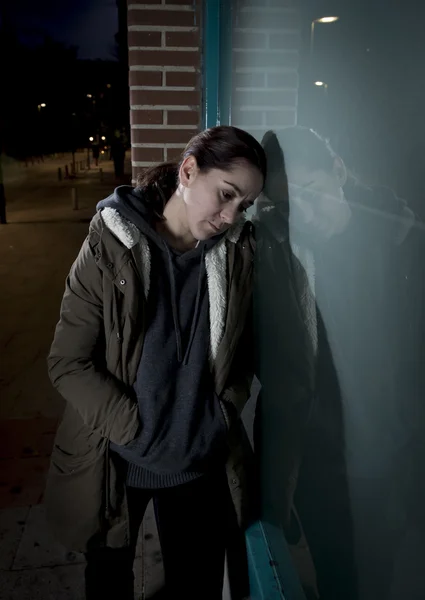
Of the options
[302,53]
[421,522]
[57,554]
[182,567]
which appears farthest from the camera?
[57,554]

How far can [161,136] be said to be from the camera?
10.8 ft

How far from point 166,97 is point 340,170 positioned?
85.0 inches

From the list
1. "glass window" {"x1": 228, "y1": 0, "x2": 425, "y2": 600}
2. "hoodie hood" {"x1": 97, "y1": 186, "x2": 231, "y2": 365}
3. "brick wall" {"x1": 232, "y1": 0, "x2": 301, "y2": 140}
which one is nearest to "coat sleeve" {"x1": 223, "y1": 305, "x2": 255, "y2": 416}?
"glass window" {"x1": 228, "y1": 0, "x2": 425, "y2": 600}

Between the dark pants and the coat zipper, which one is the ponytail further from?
the dark pants

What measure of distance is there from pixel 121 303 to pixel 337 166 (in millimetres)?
778

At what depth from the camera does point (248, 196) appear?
1688 millimetres

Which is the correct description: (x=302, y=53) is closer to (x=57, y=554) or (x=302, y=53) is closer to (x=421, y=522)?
(x=421, y=522)

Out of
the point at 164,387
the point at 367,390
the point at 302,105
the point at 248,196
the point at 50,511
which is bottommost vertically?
the point at 50,511

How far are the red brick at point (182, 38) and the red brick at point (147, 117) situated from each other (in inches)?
15.3

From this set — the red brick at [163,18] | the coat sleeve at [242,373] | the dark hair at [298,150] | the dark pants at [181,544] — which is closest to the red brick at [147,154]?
the red brick at [163,18]

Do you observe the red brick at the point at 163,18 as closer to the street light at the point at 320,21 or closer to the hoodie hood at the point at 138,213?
the hoodie hood at the point at 138,213

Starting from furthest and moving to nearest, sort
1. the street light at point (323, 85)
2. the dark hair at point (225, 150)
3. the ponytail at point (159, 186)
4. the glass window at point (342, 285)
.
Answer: the ponytail at point (159, 186) → the dark hair at point (225, 150) → the street light at point (323, 85) → the glass window at point (342, 285)

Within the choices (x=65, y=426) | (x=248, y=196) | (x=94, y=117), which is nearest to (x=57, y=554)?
(x=65, y=426)

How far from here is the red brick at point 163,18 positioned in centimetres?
306
